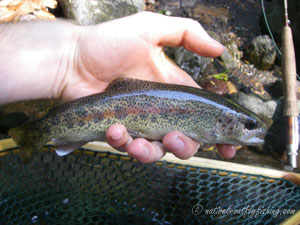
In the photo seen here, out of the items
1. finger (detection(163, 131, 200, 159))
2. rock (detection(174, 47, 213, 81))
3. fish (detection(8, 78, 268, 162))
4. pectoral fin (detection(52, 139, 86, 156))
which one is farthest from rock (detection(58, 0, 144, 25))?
finger (detection(163, 131, 200, 159))

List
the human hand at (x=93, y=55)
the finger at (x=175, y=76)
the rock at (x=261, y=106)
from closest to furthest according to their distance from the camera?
the human hand at (x=93, y=55) < the finger at (x=175, y=76) < the rock at (x=261, y=106)

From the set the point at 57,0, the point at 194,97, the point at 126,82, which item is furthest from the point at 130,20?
the point at 57,0

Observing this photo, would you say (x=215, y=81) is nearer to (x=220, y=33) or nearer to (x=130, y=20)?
(x=220, y=33)

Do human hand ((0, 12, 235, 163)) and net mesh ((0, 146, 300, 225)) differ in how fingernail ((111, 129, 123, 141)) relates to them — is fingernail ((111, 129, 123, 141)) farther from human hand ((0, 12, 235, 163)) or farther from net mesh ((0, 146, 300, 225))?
net mesh ((0, 146, 300, 225))

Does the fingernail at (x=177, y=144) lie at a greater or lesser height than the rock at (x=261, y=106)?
greater

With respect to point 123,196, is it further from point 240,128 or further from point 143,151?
point 240,128

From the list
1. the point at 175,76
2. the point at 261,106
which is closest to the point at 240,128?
the point at 175,76

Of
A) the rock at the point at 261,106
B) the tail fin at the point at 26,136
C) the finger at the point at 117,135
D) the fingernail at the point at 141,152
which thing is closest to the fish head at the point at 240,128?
the fingernail at the point at 141,152

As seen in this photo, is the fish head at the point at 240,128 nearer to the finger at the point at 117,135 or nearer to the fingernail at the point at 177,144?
the fingernail at the point at 177,144
